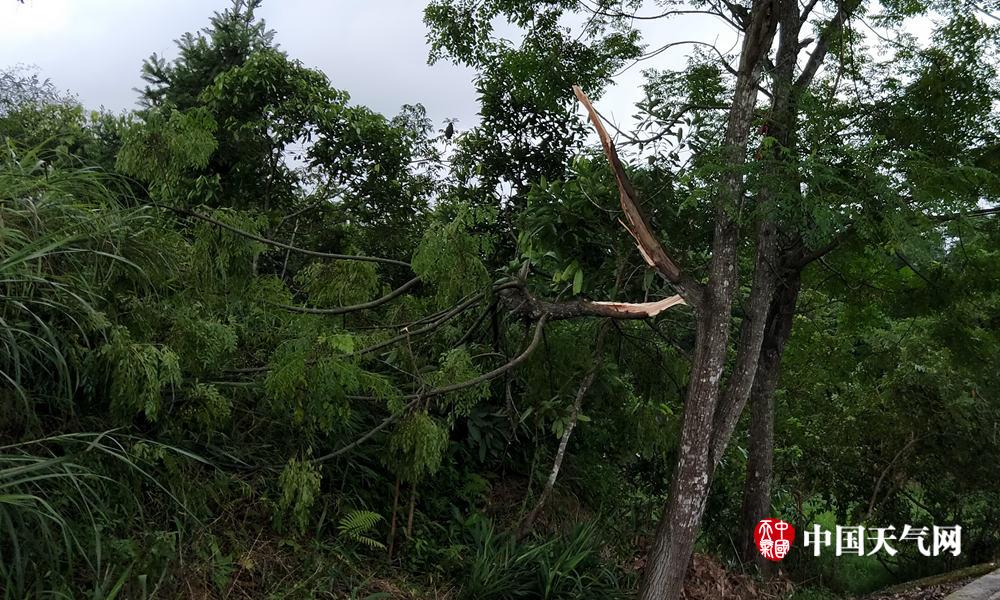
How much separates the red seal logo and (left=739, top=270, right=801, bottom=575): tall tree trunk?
0.05 metres

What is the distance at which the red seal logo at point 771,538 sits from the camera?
591 cm

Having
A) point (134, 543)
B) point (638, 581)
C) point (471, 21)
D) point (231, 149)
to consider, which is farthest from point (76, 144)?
point (638, 581)

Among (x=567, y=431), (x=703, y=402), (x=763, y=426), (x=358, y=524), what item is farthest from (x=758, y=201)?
(x=358, y=524)

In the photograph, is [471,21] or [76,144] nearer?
[471,21]

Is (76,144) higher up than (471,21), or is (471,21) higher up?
(471,21)

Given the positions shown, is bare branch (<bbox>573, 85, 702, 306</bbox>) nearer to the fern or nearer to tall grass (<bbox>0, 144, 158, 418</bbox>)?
the fern

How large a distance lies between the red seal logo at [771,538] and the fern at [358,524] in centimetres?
311

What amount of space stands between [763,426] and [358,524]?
3289 mm

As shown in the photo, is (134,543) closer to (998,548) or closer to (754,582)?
(754,582)

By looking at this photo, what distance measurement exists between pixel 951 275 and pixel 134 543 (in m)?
5.34

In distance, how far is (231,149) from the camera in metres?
7.37

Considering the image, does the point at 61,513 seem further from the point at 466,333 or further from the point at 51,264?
the point at 466,333

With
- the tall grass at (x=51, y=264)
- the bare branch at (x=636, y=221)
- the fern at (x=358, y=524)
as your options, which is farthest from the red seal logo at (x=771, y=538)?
the tall grass at (x=51, y=264)

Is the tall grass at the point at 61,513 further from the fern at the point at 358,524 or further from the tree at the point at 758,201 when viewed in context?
the tree at the point at 758,201
